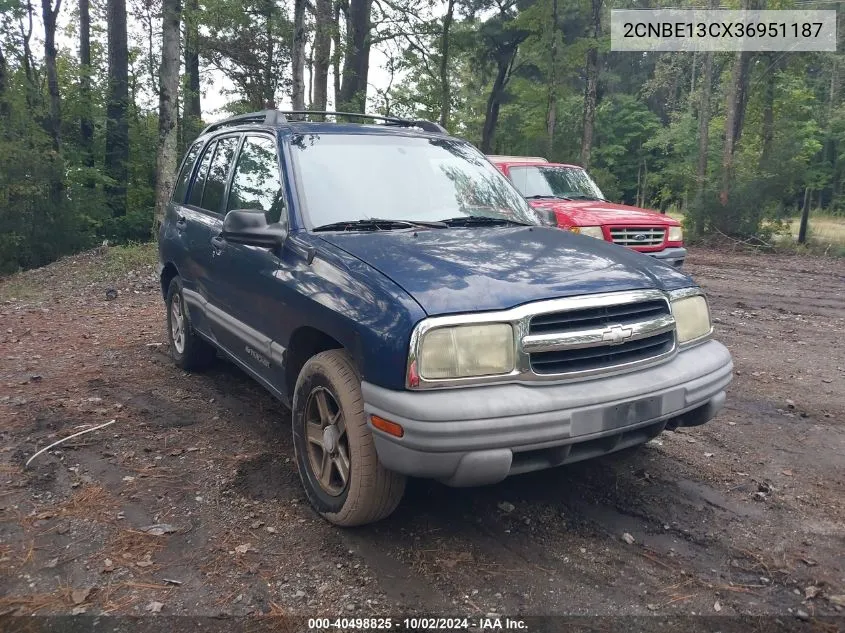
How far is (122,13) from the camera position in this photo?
16.5 metres

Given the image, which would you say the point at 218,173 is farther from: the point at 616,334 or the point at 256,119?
the point at 616,334

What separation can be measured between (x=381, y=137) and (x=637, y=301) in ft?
6.65

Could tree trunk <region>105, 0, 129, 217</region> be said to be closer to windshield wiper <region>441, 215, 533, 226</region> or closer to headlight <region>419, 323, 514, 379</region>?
windshield wiper <region>441, 215, 533, 226</region>

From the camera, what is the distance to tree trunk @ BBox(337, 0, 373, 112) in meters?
19.7

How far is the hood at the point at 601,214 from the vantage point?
8750 mm

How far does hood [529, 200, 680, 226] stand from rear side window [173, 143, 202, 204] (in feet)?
14.6

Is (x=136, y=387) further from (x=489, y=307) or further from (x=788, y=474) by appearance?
(x=788, y=474)

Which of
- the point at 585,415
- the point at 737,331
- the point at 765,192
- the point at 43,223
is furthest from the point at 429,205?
the point at 765,192

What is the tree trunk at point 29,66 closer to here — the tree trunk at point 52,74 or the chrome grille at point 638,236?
the tree trunk at point 52,74

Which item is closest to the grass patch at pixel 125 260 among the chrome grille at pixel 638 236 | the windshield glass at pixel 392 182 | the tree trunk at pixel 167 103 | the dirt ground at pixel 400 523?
the tree trunk at pixel 167 103

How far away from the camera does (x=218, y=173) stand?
16.1 feet

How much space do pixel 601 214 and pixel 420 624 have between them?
24.0ft

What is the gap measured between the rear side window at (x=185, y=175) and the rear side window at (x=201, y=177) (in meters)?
0.19

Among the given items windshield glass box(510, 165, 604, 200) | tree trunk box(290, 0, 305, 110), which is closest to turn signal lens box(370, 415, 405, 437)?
windshield glass box(510, 165, 604, 200)
